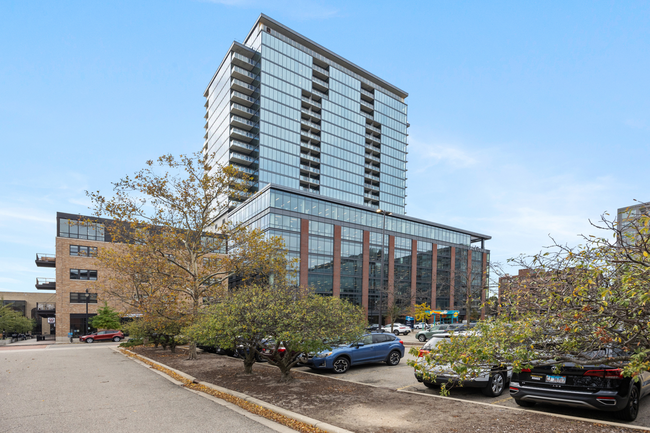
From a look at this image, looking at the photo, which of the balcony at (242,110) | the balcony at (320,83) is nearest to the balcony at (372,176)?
the balcony at (320,83)

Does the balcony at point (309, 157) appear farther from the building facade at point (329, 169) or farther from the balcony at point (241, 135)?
the balcony at point (241, 135)

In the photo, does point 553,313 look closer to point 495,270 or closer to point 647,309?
point 647,309

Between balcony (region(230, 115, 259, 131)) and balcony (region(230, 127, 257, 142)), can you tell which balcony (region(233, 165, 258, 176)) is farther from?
balcony (region(230, 115, 259, 131))

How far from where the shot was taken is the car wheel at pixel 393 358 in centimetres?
1478

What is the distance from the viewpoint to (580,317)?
4.98 metres

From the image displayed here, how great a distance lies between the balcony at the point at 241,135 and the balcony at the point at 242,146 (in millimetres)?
1056

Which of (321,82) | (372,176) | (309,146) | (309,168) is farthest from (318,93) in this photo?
(372,176)

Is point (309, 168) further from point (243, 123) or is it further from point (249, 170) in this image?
point (243, 123)

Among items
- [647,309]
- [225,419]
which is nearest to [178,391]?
[225,419]

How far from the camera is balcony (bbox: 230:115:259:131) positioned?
251 ft

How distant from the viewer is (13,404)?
8.86m

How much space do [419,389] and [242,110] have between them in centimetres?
7490

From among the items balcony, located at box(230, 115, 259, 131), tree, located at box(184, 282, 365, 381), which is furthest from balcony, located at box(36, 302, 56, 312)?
tree, located at box(184, 282, 365, 381)

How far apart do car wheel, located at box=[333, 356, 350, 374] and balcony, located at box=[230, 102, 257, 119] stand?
7147cm
